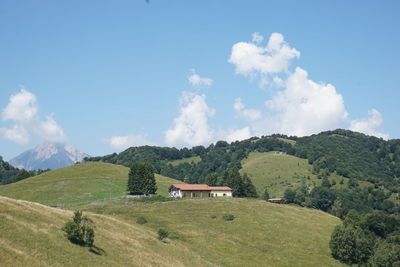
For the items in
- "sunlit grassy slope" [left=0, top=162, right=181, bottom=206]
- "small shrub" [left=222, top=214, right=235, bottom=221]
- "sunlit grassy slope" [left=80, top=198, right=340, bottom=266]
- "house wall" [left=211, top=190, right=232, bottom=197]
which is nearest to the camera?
"sunlit grassy slope" [left=80, top=198, right=340, bottom=266]

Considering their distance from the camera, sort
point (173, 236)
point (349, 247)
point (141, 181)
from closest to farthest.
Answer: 1. point (173, 236)
2. point (349, 247)
3. point (141, 181)

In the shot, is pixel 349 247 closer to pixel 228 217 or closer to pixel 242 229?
pixel 242 229

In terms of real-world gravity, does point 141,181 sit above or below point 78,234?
above

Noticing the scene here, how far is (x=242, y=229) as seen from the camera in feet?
289

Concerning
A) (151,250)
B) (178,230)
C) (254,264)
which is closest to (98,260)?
(151,250)

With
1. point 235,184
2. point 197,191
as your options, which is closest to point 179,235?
point 197,191

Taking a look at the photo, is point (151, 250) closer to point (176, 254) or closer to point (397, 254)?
point (176, 254)

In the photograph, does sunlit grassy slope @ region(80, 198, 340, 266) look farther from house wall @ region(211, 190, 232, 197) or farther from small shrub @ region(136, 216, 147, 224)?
house wall @ region(211, 190, 232, 197)

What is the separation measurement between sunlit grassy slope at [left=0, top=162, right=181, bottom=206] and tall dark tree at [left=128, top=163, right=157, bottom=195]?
17.3ft

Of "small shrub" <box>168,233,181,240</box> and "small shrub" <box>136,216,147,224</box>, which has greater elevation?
"small shrub" <box>136,216,147,224</box>

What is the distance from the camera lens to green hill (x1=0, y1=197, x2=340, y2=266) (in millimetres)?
42156

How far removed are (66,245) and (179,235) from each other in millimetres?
36033

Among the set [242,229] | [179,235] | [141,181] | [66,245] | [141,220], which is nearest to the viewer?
[66,245]

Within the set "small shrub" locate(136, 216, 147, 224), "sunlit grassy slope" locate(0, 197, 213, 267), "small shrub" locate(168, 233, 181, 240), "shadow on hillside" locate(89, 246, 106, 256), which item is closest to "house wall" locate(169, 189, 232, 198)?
"small shrub" locate(136, 216, 147, 224)
